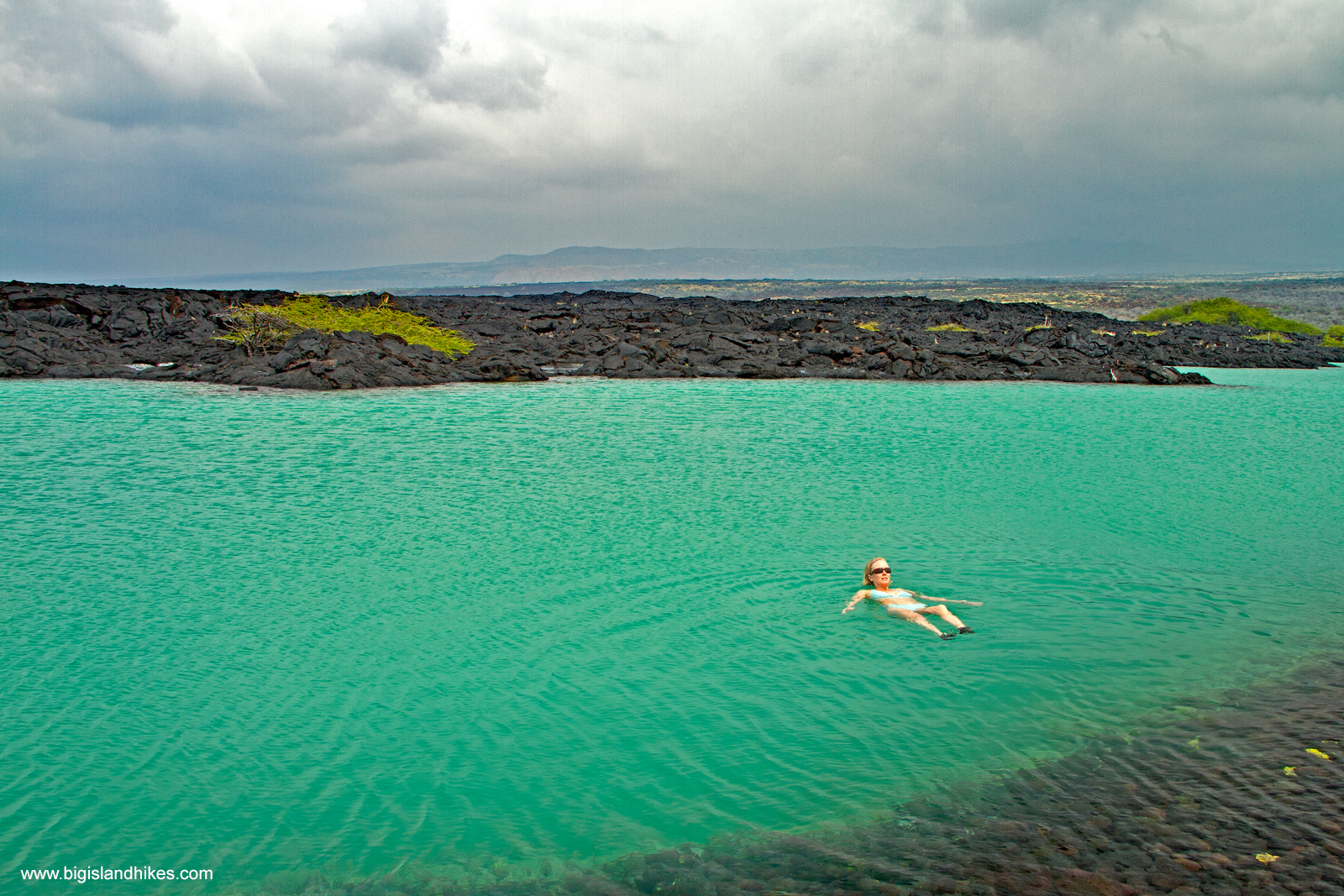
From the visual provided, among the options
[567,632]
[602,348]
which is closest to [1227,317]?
[602,348]

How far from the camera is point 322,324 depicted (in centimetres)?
4216

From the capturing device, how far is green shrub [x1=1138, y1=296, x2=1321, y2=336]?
59.2 metres

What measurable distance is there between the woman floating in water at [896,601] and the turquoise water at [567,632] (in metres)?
0.20

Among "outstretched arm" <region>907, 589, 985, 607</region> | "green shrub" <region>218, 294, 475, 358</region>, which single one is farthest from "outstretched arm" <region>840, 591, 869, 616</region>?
"green shrub" <region>218, 294, 475, 358</region>

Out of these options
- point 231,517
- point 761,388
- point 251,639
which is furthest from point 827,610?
point 761,388

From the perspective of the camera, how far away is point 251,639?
371 inches

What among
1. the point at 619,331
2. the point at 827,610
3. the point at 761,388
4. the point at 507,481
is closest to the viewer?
the point at 827,610

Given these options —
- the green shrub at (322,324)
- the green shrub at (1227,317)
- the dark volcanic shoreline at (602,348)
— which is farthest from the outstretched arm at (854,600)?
the green shrub at (1227,317)

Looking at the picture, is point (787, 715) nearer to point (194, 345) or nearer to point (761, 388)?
point (761, 388)

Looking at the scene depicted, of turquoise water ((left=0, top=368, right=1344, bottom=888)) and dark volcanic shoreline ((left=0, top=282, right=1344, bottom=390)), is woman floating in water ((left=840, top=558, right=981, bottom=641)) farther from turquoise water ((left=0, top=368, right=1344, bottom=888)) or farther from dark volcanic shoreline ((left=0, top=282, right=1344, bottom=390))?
dark volcanic shoreline ((left=0, top=282, right=1344, bottom=390))

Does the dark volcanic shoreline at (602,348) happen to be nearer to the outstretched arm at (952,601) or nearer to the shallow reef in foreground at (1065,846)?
the outstretched arm at (952,601)

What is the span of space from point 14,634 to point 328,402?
21.5 meters

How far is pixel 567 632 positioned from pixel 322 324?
37.0m

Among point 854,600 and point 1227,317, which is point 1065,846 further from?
point 1227,317
